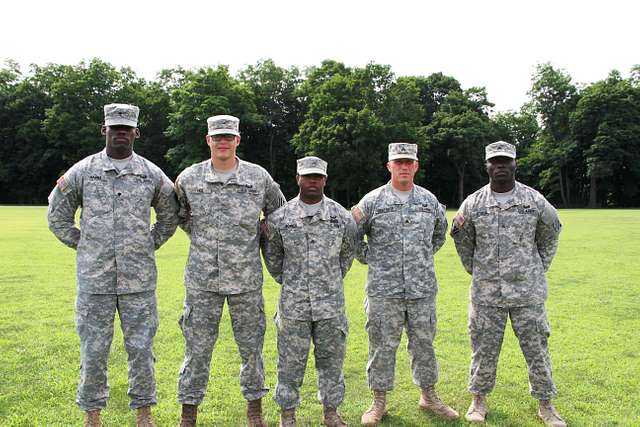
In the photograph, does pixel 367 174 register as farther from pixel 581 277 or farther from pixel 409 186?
pixel 409 186

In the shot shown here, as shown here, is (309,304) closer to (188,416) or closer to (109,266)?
(188,416)

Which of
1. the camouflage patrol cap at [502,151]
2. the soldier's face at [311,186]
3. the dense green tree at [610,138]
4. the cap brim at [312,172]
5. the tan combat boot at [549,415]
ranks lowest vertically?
the tan combat boot at [549,415]

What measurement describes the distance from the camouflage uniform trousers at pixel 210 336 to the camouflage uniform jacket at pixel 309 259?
0.94 ft

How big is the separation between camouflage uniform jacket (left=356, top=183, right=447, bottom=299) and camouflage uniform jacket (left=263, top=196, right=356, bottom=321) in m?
0.40

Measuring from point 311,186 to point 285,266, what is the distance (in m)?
0.75

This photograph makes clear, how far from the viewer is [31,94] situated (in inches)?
2313

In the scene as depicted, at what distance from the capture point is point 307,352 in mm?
4590

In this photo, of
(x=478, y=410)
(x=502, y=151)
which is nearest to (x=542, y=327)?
(x=478, y=410)

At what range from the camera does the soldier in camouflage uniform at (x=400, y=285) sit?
15.9 ft

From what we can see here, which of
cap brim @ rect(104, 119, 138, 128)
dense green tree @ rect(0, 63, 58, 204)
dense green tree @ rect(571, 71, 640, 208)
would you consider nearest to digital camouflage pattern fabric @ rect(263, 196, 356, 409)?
cap brim @ rect(104, 119, 138, 128)

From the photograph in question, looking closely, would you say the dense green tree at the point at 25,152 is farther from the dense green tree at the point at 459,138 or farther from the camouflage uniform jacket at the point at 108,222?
the camouflage uniform jacket at the point at 108,222

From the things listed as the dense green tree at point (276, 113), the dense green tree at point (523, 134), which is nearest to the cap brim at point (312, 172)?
the dense green tree at point (276, 113)

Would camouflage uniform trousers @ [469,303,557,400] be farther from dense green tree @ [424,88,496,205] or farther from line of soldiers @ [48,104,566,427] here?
dense green tree @ [424,88,496,205]

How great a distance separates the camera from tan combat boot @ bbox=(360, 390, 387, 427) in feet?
15.5
